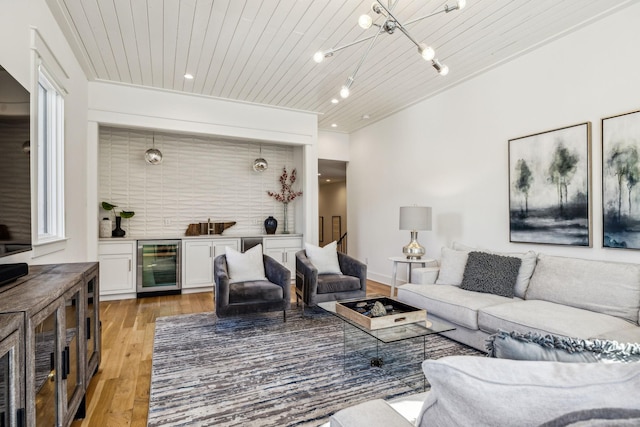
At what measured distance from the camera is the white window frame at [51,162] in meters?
2.92

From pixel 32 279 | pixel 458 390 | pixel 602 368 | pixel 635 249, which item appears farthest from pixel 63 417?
pixel 635 249

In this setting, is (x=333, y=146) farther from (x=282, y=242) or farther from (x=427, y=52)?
(x=427, y=52)

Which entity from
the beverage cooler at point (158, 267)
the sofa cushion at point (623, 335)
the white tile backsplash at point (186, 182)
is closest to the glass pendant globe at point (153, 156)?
the white tile backsplash at point (186, 182)

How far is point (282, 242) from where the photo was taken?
5.69 m

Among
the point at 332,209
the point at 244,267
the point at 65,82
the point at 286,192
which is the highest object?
the point at 65,82

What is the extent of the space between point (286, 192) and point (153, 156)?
2308mm

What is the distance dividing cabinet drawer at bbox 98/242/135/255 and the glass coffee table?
128 inches

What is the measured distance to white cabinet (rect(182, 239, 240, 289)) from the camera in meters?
5.04

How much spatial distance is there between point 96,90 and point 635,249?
19.9ft

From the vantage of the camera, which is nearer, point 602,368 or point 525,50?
point 602,368

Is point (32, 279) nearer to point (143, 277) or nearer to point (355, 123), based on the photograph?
point (143, 277)

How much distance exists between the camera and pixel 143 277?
4.81 meters

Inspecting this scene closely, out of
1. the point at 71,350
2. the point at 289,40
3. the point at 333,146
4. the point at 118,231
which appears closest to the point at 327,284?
the point at 71,350

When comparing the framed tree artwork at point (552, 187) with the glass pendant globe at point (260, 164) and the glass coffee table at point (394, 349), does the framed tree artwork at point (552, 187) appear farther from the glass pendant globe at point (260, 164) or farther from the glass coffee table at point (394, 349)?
the glass pendant globe at point (260, 164)
